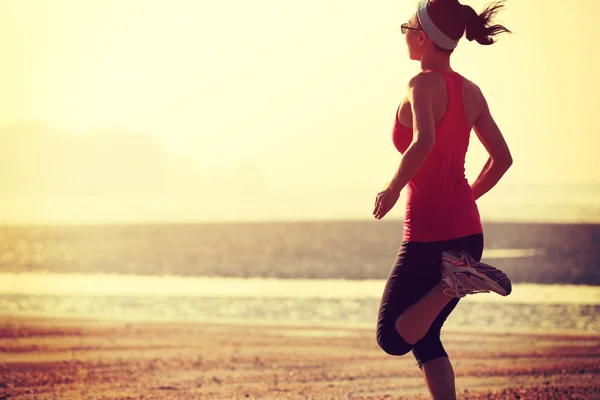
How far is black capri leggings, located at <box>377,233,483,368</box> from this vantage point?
13.4 feet

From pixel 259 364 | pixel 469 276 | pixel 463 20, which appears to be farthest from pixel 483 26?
pixel 259 364

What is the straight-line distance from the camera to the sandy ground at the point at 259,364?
21.2 ft

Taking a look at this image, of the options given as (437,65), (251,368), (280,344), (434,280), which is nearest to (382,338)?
(434,280)

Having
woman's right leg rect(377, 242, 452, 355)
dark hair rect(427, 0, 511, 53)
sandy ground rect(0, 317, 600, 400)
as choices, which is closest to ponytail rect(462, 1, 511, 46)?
dark hair rect(427, 0, 511, 53)

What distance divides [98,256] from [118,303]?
13570 mm

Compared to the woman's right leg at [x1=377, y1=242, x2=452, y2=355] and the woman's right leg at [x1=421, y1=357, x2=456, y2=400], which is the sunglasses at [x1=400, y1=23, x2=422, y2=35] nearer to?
the woman's right leg at [x1=377, y1=242, x2=452, y2=355]

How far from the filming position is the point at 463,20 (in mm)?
4148

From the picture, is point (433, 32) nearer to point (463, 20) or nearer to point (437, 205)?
point (463, 20)

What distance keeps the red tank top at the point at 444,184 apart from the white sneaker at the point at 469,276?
0.12 metres

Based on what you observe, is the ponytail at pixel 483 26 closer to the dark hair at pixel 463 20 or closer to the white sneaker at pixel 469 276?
the dark hair at pixel 463 20

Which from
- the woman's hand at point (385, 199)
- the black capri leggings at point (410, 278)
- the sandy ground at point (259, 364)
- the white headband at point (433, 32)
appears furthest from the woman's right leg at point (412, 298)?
the sandy ground at point (259, 364)

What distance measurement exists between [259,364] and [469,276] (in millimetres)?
3859

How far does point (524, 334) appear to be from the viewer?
9445mm

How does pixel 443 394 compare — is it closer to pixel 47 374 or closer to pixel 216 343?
pixel 47 374
